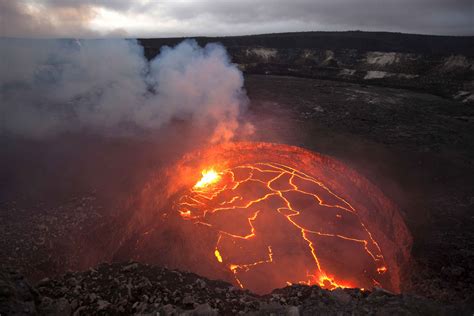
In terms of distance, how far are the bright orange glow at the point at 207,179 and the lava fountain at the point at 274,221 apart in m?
0.04

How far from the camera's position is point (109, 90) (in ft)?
41.3

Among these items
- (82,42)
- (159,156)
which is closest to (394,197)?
(159,156)

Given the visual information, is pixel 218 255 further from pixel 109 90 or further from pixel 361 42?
pixel 361 42

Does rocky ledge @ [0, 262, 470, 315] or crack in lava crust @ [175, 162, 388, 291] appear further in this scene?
crack in lava crust @ [175, 162, 388, 291]

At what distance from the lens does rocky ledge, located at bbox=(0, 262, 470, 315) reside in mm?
4785

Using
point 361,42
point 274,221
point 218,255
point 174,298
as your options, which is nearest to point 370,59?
point 361,42

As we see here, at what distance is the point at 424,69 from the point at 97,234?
2858 centimetres

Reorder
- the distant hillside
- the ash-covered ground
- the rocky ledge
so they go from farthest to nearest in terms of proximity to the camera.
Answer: the distant hillside
the ash-covered ground
the rocky ledge

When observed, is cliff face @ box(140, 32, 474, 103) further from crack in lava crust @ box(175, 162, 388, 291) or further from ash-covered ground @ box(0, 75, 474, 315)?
crack in lava crust @ box(175, 162, 388, 291)

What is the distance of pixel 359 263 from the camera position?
845 centimetres

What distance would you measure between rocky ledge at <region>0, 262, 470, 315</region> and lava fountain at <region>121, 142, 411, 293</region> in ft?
7.86

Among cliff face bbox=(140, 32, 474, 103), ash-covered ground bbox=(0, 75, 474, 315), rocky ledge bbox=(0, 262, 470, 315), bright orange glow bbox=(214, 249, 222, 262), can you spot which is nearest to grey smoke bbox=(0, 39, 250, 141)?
ash-covered ground bbox=(0, 75, 474, 315)

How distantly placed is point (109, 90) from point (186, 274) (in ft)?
30.5

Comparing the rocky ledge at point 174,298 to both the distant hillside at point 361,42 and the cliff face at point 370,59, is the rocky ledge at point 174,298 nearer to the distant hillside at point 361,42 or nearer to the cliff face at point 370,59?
the cliff face at point 370,59
